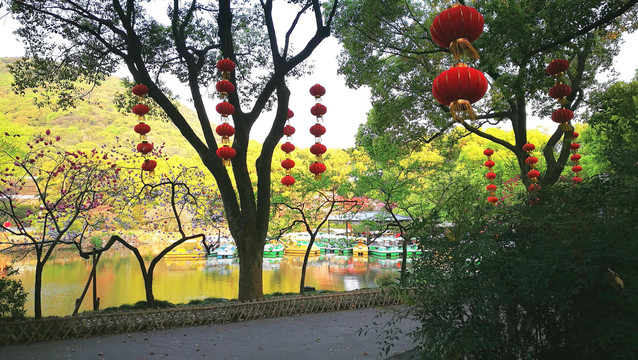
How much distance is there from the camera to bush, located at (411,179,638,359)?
2.16m

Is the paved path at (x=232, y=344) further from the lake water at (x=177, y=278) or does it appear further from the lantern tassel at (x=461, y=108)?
the lake water at (x=177, y=278)

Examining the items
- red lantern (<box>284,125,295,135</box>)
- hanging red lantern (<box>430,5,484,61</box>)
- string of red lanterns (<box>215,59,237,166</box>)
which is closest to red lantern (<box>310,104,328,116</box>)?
red lantern (<box>284,125,295,135</box>)

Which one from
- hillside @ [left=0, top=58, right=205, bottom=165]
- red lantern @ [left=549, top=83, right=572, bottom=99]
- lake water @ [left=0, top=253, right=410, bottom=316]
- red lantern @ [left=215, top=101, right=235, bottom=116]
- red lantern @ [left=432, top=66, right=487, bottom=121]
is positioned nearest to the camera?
red lantern @ [left=432, top=66, right=487, bottom=121]

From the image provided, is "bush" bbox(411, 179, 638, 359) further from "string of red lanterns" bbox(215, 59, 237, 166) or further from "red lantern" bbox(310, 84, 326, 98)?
"red lantern" bbox(310, 84, 326, 98)

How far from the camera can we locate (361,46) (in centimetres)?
853

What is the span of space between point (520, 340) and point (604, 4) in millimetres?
5090

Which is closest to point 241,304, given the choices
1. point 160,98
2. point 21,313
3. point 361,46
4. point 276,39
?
point 21,313

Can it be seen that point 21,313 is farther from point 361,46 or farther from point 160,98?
point 361,46

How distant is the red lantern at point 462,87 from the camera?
3.40 metres

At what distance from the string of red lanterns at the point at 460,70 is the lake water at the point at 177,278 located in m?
11.6

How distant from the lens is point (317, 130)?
677 cm

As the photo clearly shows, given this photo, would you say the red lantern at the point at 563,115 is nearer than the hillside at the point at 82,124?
Answer: Yes

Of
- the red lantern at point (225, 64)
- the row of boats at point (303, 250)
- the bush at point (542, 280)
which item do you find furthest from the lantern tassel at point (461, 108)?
the row of boats at point (303, 250)

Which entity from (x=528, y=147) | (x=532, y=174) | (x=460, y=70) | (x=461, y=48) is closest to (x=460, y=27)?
(x=461, y=48)
